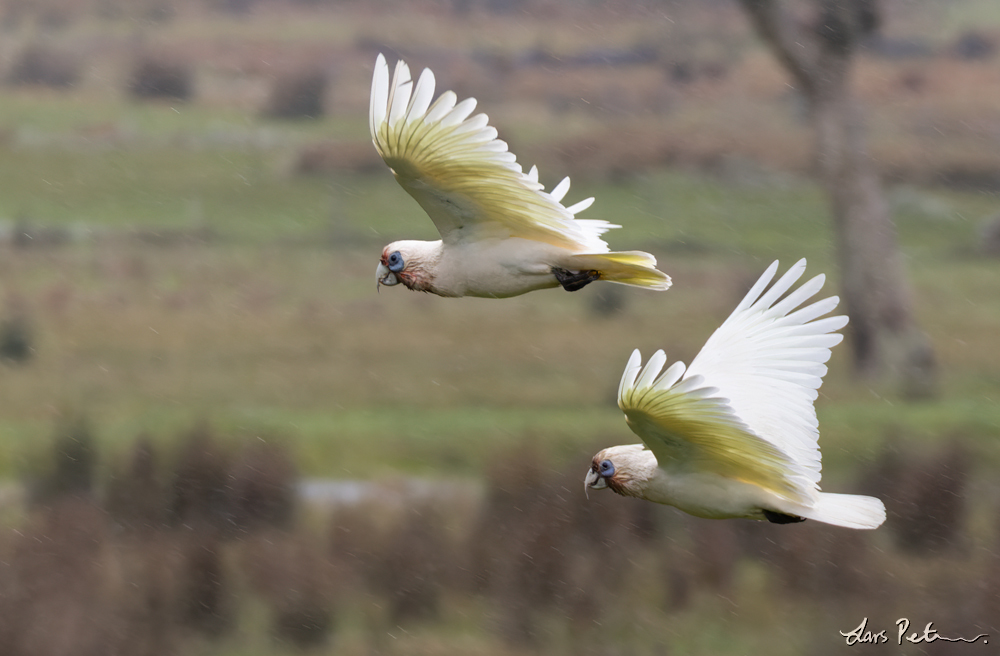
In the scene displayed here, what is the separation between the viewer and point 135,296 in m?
37.5

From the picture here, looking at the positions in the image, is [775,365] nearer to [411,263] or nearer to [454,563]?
[411,263]

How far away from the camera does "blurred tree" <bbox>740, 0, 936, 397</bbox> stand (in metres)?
25.2

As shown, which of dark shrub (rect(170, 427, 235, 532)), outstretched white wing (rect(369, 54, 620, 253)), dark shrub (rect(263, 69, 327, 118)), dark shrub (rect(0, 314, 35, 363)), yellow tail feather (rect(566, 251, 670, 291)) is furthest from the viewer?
dark shrub (rect(263, 69, 327, 118))

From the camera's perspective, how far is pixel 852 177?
26844mm

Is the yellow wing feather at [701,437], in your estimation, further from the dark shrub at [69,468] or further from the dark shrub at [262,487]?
the dark shrub at [69,468]

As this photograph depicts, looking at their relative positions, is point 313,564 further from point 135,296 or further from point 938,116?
point 938,116

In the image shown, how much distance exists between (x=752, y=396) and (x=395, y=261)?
1818mm

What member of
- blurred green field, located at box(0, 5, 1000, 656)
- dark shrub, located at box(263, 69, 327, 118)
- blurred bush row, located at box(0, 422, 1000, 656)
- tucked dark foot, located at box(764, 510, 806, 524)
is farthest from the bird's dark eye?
dark shrub, located at box(263, 69, 327, 118)

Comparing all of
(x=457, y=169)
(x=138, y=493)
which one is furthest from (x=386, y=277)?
(x=138, y=493)

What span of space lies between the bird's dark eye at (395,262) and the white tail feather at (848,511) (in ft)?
6.97

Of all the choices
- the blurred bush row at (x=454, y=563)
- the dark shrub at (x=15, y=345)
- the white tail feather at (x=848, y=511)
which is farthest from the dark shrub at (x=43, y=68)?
the white tail feather at (x=848, y=511)

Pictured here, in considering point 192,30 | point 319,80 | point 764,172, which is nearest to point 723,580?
point 764,172

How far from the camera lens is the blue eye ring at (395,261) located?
706 cm

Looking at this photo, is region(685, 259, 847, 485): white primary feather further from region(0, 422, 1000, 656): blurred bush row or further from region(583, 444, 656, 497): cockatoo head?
region(0, 422, 1000, 656): blurred bush row
